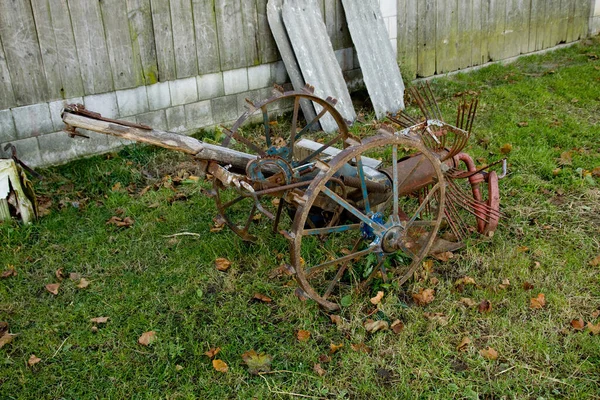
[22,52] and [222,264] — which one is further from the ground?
[22,52]

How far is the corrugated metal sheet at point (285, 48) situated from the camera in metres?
6.34

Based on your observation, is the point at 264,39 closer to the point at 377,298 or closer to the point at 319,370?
the point at 377,298

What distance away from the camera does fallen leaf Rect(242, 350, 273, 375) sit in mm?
3264

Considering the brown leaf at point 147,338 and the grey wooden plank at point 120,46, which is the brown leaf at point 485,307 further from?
the grey wooden plank at point 120,46

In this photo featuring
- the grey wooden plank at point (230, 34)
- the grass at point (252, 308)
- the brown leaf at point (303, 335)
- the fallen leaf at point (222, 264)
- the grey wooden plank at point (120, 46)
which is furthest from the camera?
the grey wooden plank at point (230, 34)

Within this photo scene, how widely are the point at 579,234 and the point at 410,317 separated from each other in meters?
1.60

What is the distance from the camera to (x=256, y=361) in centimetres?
331

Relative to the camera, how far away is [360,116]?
6.69 metres

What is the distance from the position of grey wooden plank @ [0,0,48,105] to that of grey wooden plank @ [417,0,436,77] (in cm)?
461

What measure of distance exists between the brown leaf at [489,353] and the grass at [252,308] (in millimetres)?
23

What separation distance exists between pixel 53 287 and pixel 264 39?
3.56 m

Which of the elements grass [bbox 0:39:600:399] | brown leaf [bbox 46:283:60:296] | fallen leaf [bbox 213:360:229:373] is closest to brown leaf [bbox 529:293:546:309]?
grass [bbox 0:39:600:399]

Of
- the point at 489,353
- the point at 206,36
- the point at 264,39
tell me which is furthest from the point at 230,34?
the point at 489,353

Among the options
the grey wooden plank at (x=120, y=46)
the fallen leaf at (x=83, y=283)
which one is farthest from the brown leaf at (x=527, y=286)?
the grey wooden plank at (x=120, y=46)
